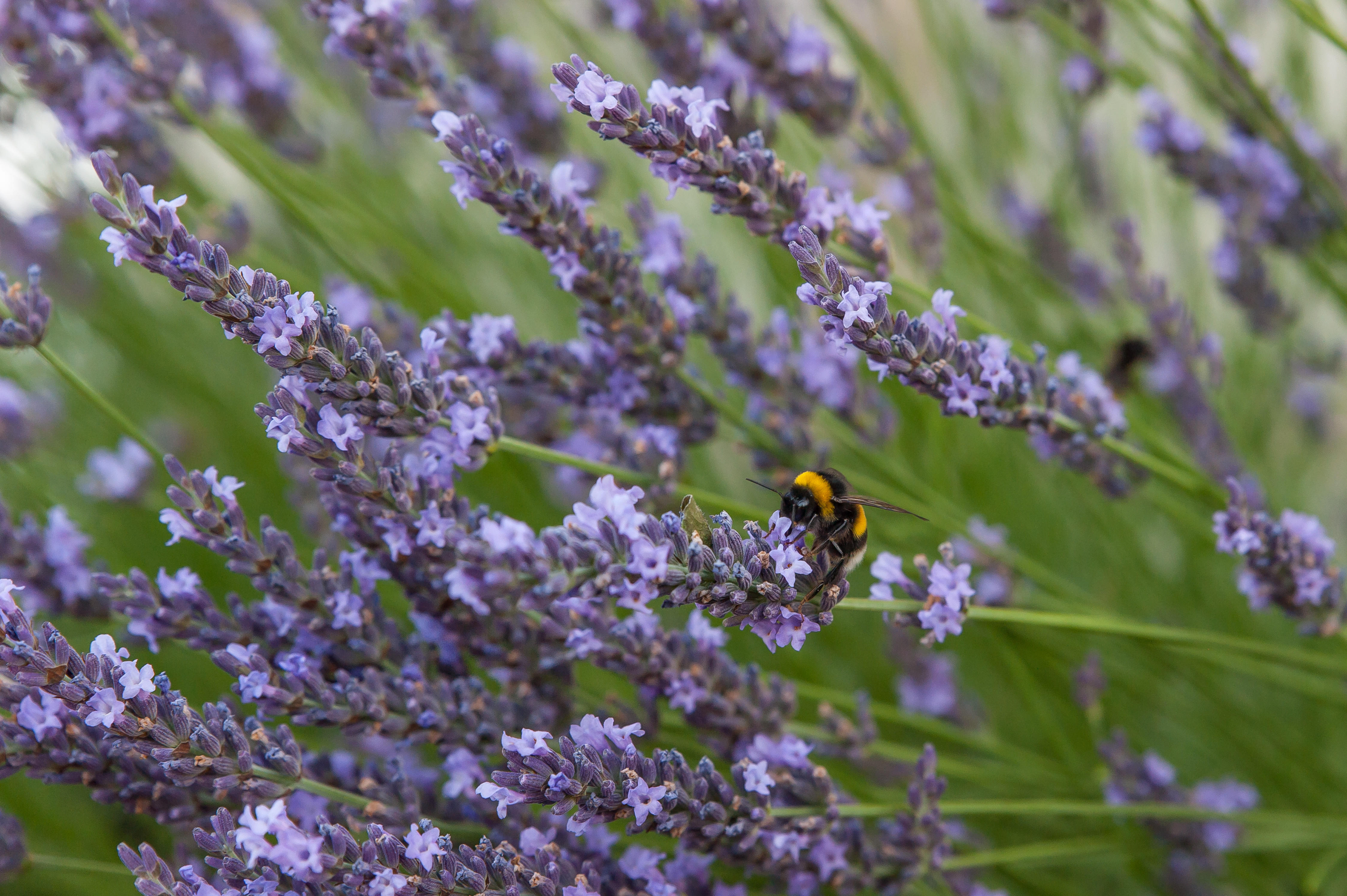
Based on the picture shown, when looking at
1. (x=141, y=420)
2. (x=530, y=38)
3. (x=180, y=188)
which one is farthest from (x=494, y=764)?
(x=530, y=38)

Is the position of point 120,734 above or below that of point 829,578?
below

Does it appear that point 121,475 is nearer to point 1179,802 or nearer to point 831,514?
point 831,514

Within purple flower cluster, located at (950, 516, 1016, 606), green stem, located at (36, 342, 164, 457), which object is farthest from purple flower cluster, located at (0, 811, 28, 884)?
Answer: purple flower cluster, located at (950, 516, 1016, 606)

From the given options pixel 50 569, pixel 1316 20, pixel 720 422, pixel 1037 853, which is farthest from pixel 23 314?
pixel 1316 20

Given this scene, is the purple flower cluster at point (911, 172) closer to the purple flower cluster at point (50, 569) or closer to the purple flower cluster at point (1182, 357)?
the purple flower cluster at point (1182, 357)

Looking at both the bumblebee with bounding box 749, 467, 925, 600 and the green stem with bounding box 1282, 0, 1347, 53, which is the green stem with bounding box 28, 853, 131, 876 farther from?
the green stem with bounding box 1282, 0, 1347, 53

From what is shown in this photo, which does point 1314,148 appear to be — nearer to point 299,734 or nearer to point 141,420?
point 299,734

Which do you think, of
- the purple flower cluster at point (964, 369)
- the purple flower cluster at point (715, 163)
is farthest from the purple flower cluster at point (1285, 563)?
the purple flower cluster at point (715, 163)
